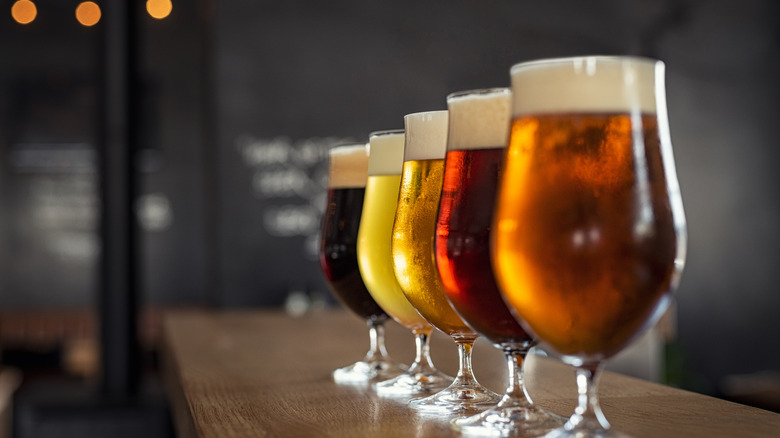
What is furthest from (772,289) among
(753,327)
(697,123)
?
(697,123)

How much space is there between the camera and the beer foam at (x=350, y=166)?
1001mm

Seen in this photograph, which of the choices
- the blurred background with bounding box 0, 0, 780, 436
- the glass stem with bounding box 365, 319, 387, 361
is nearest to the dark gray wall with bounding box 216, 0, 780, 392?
the blurred background with bounding box 0, 0, 780, 436

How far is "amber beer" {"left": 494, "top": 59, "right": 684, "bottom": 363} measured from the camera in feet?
1.76

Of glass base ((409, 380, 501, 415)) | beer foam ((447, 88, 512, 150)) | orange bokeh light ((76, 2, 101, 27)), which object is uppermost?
orange bokeh light ((76, 2, 101, 27))

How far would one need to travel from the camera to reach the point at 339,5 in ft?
17.6

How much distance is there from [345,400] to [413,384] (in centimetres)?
8

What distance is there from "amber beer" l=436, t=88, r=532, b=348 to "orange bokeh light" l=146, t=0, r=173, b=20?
7100 mm

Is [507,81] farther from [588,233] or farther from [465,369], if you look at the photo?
[588,233]

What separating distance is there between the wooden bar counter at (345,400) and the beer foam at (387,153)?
0.22 meters

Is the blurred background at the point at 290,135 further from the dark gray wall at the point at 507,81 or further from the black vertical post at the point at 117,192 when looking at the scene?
the black vertical post at the point at 117,192

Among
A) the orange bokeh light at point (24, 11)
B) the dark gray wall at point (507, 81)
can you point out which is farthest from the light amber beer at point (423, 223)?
the orange bokeh light at point (24, 11)

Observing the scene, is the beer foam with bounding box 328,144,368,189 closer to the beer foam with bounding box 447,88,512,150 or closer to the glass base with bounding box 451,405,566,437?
the beer foam with bounding box 447,88,512,150

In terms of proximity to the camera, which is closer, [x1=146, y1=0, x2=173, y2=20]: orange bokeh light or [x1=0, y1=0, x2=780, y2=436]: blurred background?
[x1=0, y1=0, x2=780, y2=436]: blurred background

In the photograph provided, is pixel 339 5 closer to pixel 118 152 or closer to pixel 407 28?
pixel 407 28
